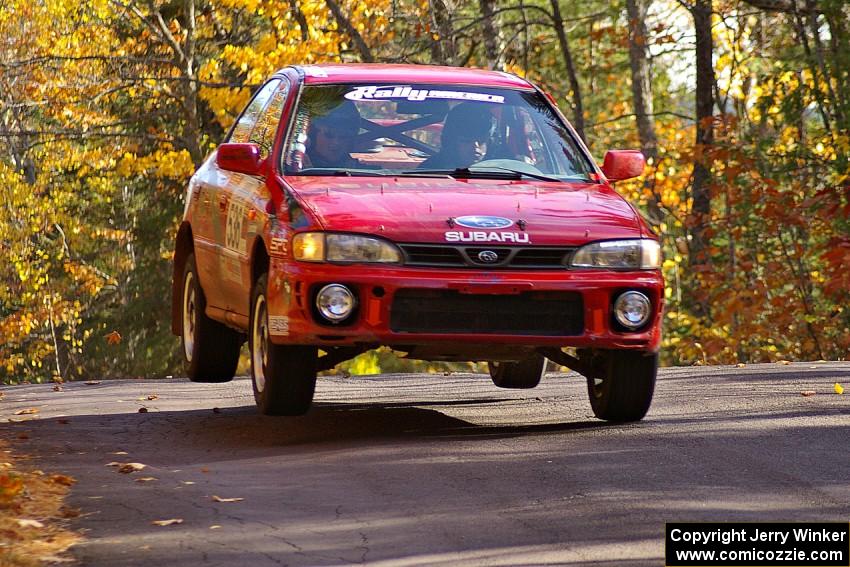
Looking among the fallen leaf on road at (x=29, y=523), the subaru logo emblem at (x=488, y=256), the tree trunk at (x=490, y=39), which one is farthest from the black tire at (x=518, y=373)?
the tree trunk at (x=490, y=39)

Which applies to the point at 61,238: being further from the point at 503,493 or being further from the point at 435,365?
the point at 503,493

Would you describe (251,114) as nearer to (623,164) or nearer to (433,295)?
(623,164)

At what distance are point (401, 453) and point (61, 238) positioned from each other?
→ 111 ft

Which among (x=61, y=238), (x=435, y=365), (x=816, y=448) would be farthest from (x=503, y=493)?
(x=61, y=238)

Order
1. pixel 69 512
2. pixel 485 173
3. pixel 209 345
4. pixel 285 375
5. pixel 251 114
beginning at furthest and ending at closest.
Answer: pixel 209 345, pixel 251 114, pixel 485 173, pixel 285 375, pixel 69 512

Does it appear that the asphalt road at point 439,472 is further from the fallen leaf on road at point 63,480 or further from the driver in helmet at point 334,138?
the driver in helmet at point 334,138

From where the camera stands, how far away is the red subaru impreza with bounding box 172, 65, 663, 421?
27.7 ft

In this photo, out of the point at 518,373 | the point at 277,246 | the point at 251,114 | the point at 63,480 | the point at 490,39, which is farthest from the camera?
the point at 490,39

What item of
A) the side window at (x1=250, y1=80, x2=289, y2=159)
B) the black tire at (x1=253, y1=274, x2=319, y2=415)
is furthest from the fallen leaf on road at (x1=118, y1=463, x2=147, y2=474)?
the side window at (x1=250, y1=80, x2=289, y2=159)

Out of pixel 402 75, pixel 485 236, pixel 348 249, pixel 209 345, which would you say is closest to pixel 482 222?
pixel 485 236

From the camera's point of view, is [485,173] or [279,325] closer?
[279,325]

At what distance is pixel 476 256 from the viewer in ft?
27.8

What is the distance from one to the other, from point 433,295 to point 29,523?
250 cm

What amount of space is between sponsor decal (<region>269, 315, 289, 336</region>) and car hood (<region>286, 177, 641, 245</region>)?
1.68 ft
